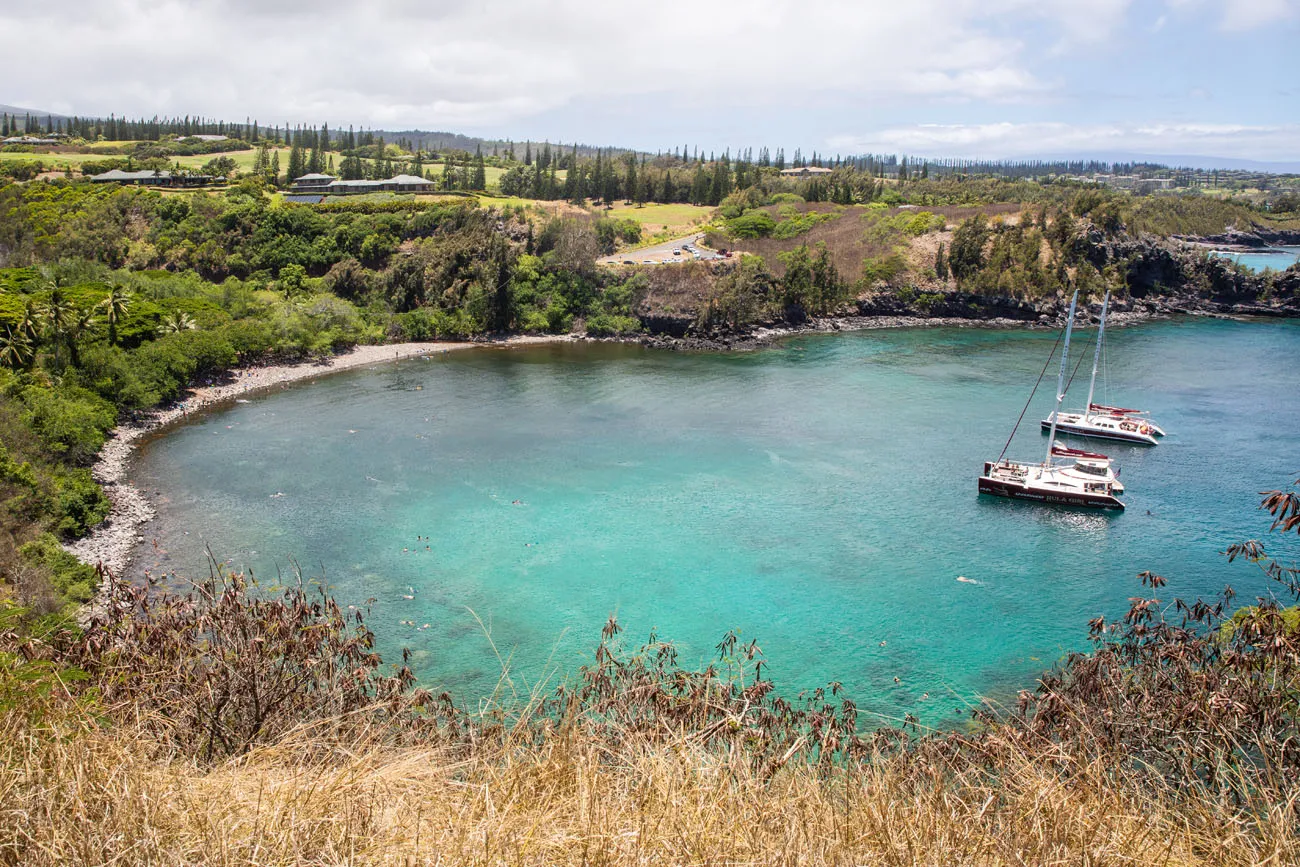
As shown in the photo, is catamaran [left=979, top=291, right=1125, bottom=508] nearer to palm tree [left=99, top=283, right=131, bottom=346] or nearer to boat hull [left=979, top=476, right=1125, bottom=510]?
boat hull [left=979, top=476, right=1125, bottom=510]

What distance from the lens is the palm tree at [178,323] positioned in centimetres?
4675

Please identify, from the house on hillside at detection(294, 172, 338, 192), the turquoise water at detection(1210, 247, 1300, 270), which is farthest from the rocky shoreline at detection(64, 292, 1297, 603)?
the house on hillside at detection(294, 172, 338, 192)

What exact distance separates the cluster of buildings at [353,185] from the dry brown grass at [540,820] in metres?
93.2

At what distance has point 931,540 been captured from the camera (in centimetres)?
2944

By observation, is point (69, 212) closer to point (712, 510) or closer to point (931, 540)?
point (712, 510)

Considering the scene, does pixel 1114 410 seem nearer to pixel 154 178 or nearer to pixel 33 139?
pixel 154 178

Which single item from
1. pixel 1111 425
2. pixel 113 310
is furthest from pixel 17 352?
pixel 1111 425

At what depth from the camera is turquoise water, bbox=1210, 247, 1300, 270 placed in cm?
10338

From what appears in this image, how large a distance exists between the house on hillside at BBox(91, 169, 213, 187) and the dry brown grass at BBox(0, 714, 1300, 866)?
98.6 m

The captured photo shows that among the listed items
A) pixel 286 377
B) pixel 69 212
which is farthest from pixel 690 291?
pixel 69 212

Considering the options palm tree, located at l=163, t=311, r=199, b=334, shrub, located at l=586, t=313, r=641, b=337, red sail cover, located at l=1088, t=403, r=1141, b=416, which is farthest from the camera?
shrub, located at l=586, t=313, r=641, b=337

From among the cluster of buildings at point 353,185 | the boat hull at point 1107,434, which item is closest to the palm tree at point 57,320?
the boat hull at point 1107,434

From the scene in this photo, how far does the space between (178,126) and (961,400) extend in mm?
152820

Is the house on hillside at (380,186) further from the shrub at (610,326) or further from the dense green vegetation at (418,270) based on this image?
the shrub at (610,326)
